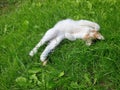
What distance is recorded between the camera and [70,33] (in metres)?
4.75

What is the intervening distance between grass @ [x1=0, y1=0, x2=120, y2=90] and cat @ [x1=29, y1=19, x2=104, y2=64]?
7 centimetres

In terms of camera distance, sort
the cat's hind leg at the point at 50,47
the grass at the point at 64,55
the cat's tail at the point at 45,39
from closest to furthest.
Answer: the grass at the point at 64,55 < the cat's hind leg at the point at 50,47 < the cat's tail at the point at 45,39

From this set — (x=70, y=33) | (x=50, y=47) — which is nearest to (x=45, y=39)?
(x=50, y=47)

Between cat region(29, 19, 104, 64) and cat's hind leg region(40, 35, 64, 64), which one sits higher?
cat region(29, 19, 104, 64)

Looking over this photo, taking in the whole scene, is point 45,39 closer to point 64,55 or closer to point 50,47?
point 50,47

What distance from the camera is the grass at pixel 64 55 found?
4.23 metres

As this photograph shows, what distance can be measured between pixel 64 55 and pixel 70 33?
33 cm

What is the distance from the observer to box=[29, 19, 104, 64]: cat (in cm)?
460

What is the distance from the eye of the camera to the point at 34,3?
20.2 ft

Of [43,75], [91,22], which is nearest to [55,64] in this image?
[43,75]

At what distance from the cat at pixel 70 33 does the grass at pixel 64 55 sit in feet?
0.22

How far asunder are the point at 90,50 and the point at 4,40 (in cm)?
137

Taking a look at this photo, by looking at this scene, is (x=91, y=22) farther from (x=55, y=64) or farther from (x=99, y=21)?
(x=55, y=64)

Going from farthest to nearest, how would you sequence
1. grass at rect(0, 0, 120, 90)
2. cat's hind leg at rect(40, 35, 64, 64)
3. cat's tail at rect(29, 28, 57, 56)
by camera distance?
1. cat's tail at rect(29, 28, 57, 56)
2. cat's hind leg at rect(40, 35, 64, 64)
3. grass at rect(0, 0, 120, 90)
